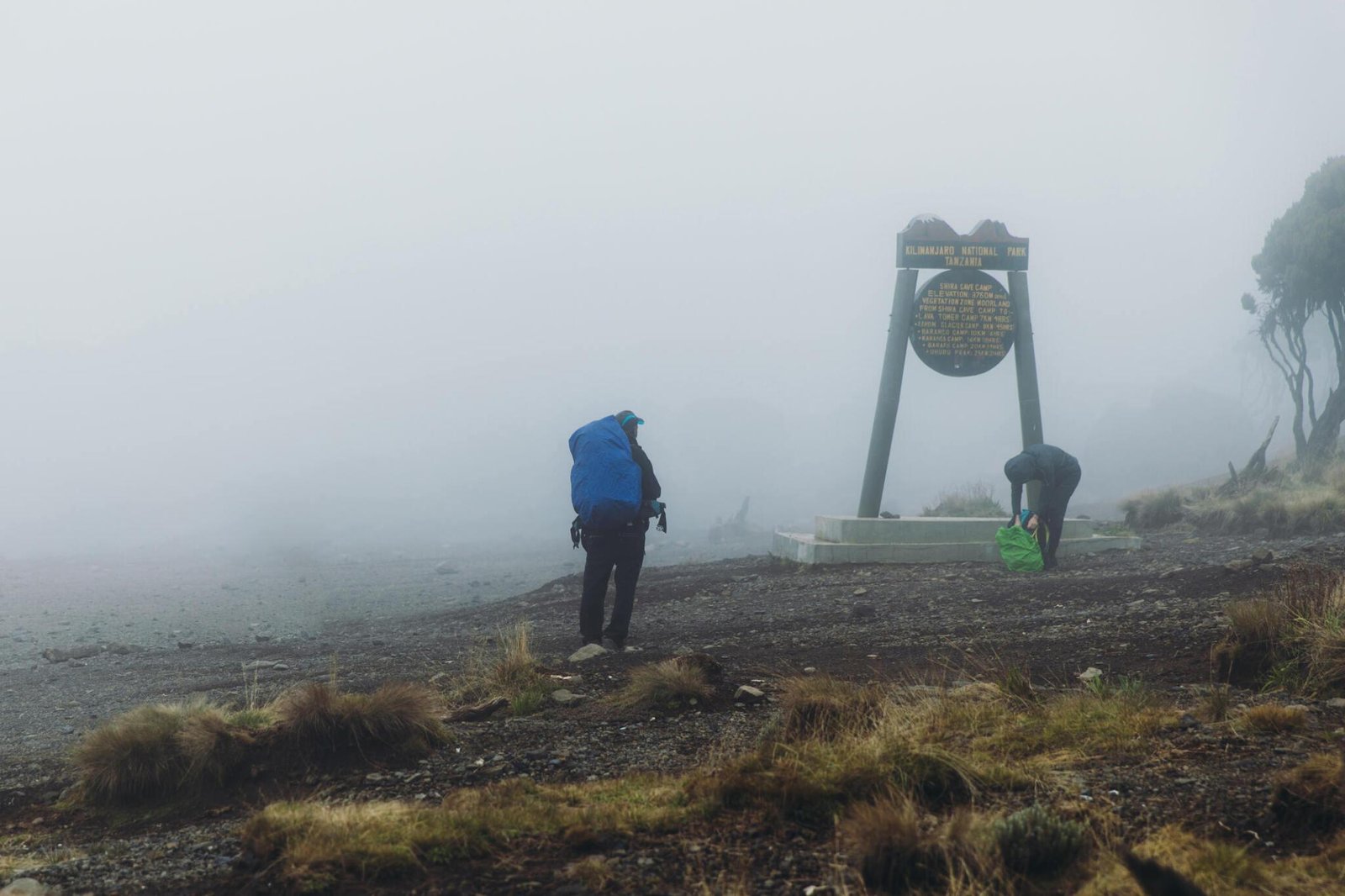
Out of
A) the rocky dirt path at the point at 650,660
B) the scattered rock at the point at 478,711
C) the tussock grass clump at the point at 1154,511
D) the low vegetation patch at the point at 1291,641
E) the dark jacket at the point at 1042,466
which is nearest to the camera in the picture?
the rocky dirt path at the point at 650,660

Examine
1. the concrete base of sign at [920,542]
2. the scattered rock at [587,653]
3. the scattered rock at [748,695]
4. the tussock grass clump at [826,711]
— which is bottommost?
the scattered rock at [748,695]

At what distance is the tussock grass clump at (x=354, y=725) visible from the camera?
5203mm

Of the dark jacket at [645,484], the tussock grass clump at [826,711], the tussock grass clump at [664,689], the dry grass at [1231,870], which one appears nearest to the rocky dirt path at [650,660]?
the tussock grass clump at [664,689]

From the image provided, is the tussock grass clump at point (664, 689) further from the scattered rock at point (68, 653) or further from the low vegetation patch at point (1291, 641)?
the scattered rock at point (68, 653)

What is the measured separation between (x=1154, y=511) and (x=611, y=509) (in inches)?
585

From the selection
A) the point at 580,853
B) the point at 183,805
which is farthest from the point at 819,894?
the point at 183,805

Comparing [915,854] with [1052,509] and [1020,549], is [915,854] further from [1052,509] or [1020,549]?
[1052,509]

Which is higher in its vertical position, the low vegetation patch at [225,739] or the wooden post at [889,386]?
the wooden post at [889,386]

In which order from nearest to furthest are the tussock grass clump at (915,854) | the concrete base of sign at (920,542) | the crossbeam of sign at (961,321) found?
the tussock grass clump at (915,854) < the concrete base of sign at (920,542) < the crossbeam of sign at (961,321)

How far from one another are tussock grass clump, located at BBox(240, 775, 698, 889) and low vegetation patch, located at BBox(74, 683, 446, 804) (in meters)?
1.05

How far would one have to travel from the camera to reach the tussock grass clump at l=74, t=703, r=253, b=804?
4.95 m

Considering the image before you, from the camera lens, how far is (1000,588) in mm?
10852

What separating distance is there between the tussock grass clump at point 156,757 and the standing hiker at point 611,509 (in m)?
3.47

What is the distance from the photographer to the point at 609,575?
8344 mm
